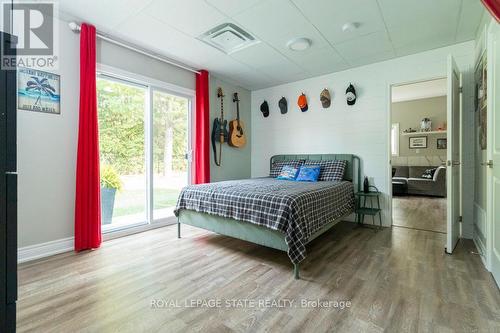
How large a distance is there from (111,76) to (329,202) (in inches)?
121

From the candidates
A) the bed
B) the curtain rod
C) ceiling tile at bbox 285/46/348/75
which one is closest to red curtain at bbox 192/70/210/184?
the curtain rod

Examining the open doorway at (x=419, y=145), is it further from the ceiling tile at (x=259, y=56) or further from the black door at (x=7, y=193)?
the black door at (x=7, y=193)

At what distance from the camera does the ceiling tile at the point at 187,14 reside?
88.7 inches

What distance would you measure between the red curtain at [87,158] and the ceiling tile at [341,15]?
2287mm

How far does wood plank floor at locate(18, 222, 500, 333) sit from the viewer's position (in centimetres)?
145

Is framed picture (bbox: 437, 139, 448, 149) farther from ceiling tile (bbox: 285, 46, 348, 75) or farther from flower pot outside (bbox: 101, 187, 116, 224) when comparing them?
flower pot outside (bbox: 101, 187, 116, 224)

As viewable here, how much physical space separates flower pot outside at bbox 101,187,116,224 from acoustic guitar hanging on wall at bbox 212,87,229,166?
68.7 inches

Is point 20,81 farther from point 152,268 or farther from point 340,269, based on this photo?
point 340,269

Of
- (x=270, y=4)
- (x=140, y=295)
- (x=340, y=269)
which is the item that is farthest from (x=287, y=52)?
(x=140, y=295)

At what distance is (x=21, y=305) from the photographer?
5.28 ft

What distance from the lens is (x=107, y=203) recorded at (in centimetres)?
312

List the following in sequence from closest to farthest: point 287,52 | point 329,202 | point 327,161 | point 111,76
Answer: point 329,202 < point 111,76 < point 287,52 < point 327,161

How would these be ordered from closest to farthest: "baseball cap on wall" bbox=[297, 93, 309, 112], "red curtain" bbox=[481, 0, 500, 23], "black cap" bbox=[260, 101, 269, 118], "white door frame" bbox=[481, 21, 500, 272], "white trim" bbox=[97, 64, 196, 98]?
"red curtain" bbox=[481, 0, 500, 23] → "white door frame" bbox=[481, 21, 500, 272] → "white trim" bbox=[97, 64, 196, 98] → "baseball cap on wall" bbox=[297, 93, 309, 112] → "black cap" bbox=[260, 101, 269, 118]

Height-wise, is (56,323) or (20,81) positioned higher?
(20,81)
